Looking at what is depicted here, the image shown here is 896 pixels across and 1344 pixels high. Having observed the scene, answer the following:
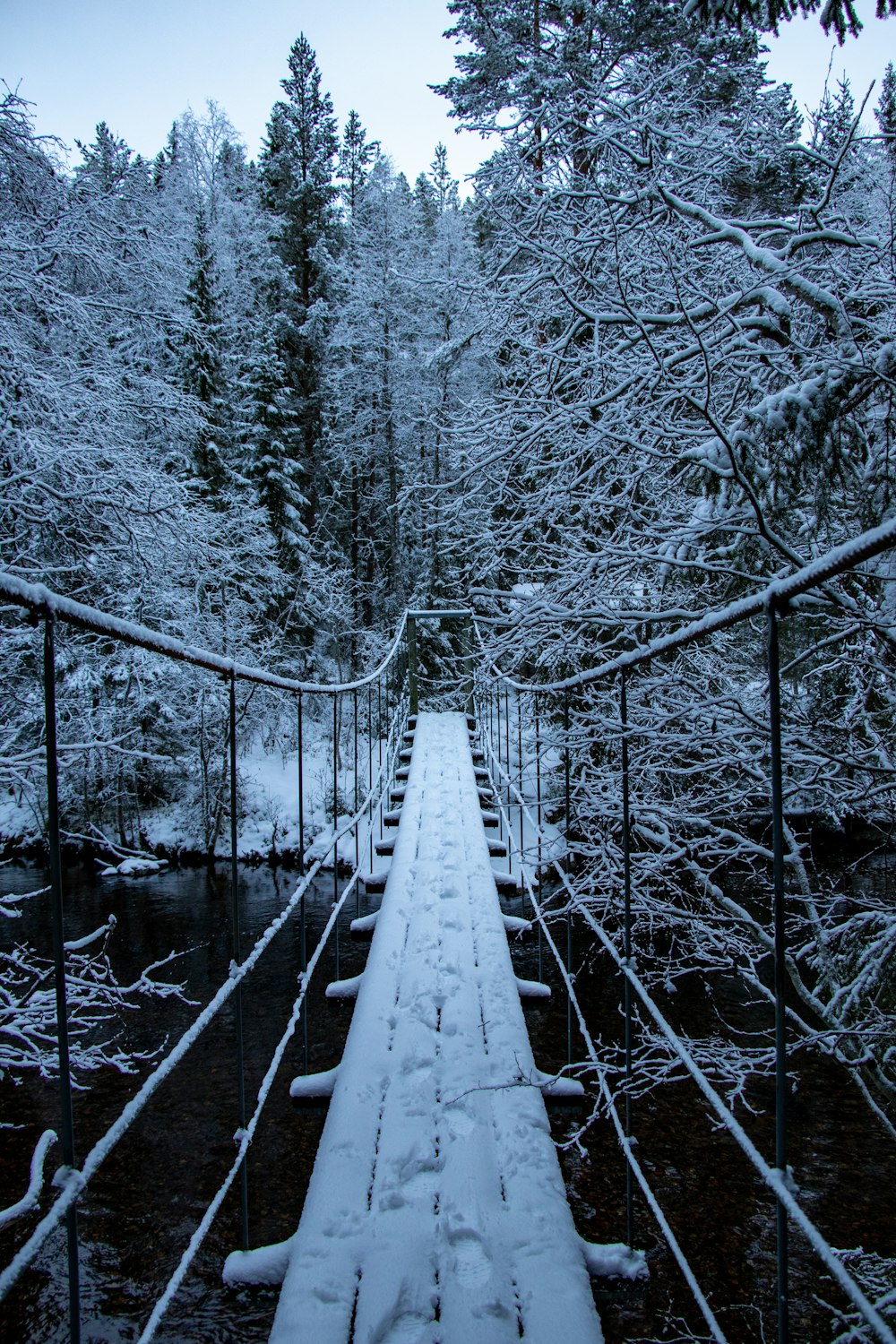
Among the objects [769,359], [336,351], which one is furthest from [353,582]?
[769,359]

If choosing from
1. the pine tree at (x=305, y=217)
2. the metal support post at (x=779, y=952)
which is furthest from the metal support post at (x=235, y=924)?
the pine tree at (x=305, y=217)

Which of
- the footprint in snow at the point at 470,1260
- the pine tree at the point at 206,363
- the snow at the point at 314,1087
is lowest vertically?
the snow at the point at 314,1087

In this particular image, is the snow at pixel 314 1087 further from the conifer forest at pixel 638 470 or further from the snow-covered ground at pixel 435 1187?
the conifer forest at pixel 638 470

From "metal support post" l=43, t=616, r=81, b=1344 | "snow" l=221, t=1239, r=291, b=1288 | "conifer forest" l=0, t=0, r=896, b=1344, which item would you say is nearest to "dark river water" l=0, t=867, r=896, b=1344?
"conifer forest" l=0, t=0, r=896, b=1344

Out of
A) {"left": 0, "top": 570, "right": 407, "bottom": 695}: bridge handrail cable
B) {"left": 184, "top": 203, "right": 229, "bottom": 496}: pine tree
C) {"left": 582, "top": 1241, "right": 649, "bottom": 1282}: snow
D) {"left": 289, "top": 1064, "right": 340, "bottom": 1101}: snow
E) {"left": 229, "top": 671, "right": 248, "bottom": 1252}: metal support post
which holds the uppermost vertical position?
{"left": 184, "top": 203, "right": 229, "bottom": 496}: pine tree

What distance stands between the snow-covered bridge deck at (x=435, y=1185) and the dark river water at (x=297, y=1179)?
559 mm

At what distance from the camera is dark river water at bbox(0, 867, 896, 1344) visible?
458 centimetres

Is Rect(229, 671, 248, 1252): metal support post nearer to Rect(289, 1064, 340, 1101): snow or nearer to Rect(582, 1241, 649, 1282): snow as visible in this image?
Rect(289, 1064, 340, 1101): snow

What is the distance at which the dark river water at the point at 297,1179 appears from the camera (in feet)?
15.0

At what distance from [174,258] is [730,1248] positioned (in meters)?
8.47

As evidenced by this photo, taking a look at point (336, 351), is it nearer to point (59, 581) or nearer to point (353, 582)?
point (353, 582)

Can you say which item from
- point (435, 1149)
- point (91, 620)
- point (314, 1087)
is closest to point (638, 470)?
point (314, 1087)

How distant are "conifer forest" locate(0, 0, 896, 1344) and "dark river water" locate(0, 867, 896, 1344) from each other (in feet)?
1.64

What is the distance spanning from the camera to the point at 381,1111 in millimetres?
1721
